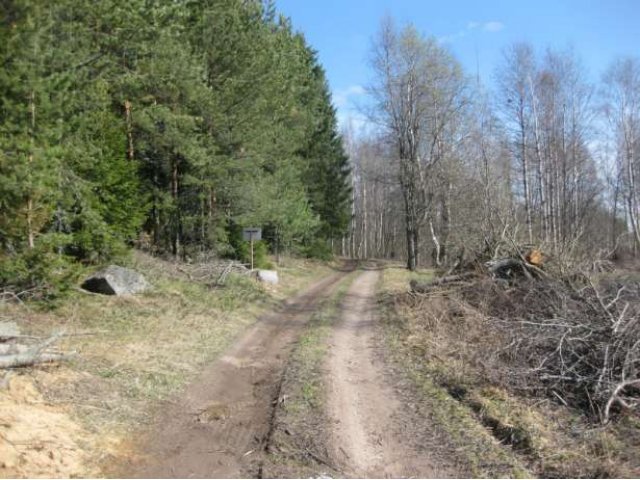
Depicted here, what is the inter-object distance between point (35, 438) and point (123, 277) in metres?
8.82

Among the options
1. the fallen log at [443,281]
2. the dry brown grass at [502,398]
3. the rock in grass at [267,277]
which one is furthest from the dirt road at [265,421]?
the rock in grass at [267,277]

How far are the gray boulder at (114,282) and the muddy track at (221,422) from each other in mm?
4252

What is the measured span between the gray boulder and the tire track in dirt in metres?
6.06

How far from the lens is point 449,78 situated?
30.7m

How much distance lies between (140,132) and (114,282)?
25.7ft

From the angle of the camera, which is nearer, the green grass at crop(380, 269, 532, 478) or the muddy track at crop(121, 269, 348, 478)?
the green grass at crop(380, 269, 532, 478)

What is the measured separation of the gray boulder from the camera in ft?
44.2

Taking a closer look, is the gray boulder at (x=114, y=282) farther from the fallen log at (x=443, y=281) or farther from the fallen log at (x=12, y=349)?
the fallen log at (x=443, y=281)

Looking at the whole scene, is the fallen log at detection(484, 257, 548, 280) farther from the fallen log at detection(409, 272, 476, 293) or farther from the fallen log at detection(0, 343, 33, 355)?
the fallen log at detection(0, 343, 33, 355)

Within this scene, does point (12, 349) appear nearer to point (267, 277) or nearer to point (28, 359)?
point (28, 359)

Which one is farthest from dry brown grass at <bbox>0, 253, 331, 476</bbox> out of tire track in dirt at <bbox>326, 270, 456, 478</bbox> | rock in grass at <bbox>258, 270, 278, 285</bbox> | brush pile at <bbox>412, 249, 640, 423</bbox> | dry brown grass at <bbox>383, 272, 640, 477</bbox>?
brush pile at <bbox>412, 249, 640, 423</bbox>

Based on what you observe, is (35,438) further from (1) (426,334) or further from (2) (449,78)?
(2) (449,78)

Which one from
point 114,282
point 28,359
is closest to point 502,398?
point 28,359

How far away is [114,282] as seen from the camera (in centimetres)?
1362
